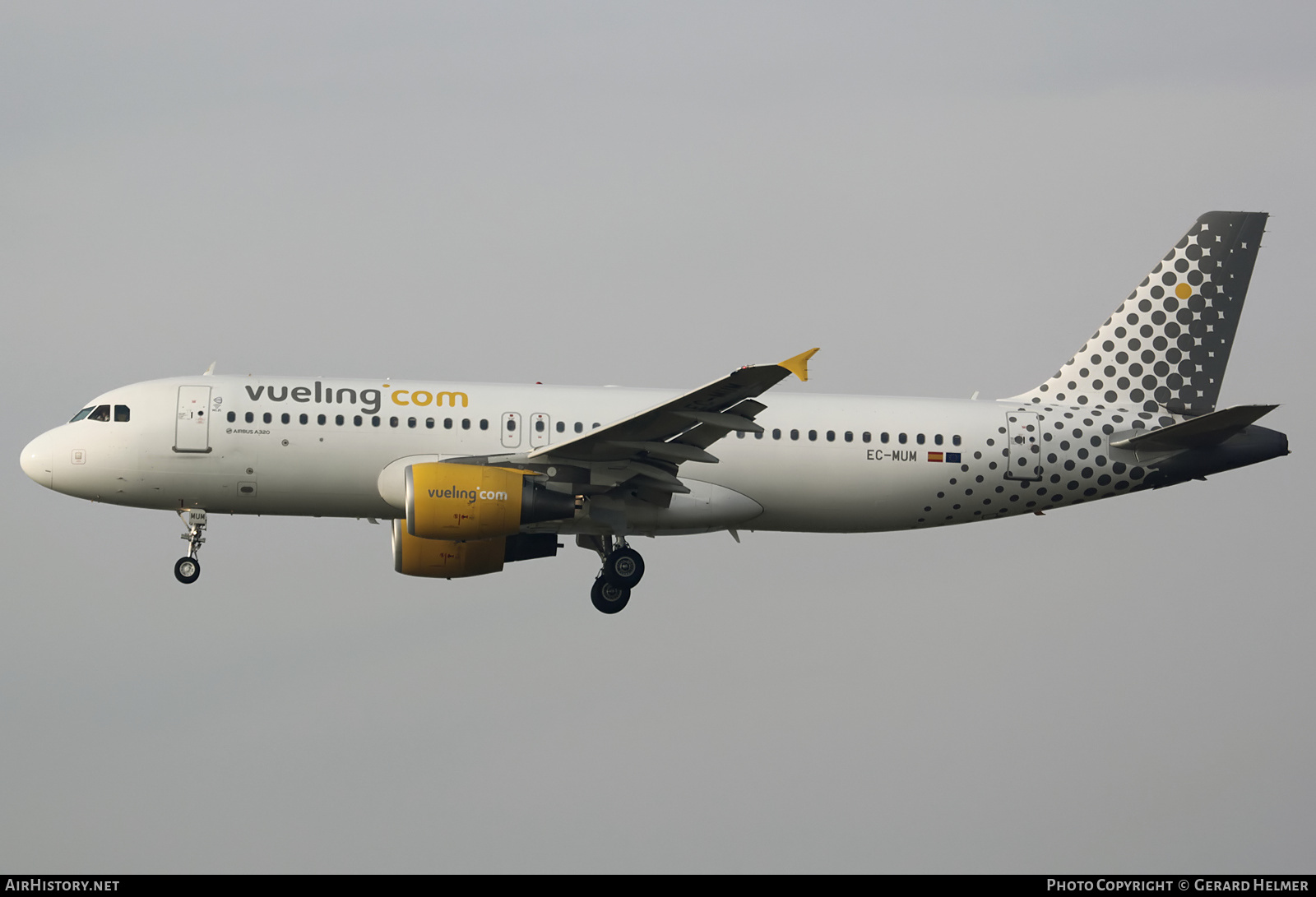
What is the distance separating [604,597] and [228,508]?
830 cm

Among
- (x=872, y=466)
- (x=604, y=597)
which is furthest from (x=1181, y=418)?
(x=604, y=597)

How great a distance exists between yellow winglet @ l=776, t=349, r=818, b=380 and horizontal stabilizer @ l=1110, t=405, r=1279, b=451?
1051 cm

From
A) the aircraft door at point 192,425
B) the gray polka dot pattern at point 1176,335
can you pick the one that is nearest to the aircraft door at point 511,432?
the aircraft door at point 192,425

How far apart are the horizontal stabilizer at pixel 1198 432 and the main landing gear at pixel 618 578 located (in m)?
11.2

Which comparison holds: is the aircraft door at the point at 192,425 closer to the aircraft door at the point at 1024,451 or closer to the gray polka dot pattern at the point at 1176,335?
the aircraft door at the point at 1024,451

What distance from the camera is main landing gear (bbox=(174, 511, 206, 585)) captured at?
3531 centimetres

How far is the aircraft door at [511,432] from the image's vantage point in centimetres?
3516

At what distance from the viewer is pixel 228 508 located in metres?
35.1

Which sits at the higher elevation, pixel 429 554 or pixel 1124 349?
pixel 1124 349

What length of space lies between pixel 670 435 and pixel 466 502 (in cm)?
435

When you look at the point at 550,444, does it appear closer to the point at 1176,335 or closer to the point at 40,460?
the point at 40,460

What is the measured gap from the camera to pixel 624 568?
3625cm

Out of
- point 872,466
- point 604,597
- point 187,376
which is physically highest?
point 187,376

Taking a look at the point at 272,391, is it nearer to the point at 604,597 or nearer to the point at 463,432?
the point at 463,432
